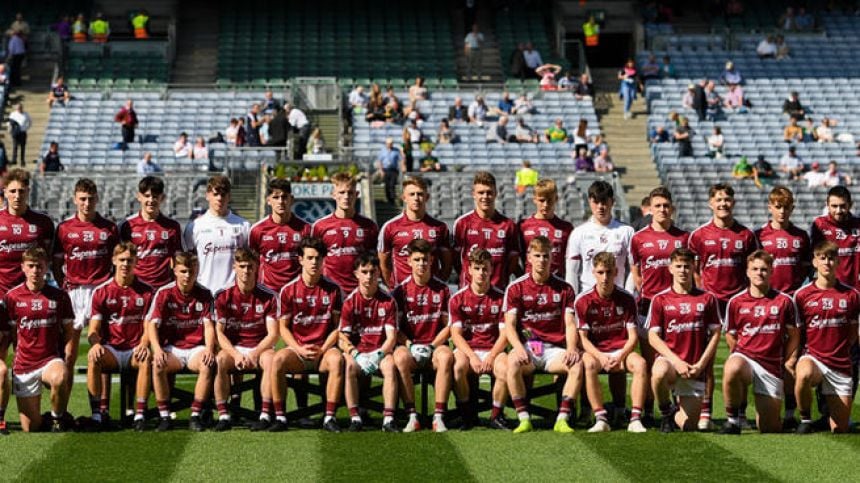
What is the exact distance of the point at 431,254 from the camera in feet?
41.9

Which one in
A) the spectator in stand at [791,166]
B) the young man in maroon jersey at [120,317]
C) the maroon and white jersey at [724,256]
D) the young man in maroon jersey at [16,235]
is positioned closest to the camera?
the young man in maroon jersey at [120,317]

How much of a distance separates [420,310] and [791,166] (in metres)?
19.6

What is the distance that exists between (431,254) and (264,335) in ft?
→ 4.53

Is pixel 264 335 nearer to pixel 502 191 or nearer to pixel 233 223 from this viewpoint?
pixel 233 223

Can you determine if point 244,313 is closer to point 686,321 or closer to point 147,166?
point 686,321

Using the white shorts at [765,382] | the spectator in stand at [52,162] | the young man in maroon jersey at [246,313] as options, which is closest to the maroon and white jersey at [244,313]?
the young man in maroon jersey at [246,313]

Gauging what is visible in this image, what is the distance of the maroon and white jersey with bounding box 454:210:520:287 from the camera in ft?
44.2

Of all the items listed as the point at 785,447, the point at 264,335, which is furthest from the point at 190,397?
the point at 785,447

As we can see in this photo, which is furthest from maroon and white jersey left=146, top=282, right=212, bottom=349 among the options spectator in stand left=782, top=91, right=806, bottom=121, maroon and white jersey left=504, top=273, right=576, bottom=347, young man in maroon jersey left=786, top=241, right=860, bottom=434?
spectator in stand left=782, top=91, right=806, bottom=121

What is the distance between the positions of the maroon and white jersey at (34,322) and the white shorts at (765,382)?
16.1ft

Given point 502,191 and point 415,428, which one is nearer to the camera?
point 415,428

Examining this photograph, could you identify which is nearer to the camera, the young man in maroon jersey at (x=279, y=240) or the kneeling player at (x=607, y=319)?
the kneeling player at (x=607, y=319)

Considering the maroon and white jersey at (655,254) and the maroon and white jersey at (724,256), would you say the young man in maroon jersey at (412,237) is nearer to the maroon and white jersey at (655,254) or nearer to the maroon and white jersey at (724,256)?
the maroon and white jersey at (655,254)

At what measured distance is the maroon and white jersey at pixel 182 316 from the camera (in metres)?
12.5
